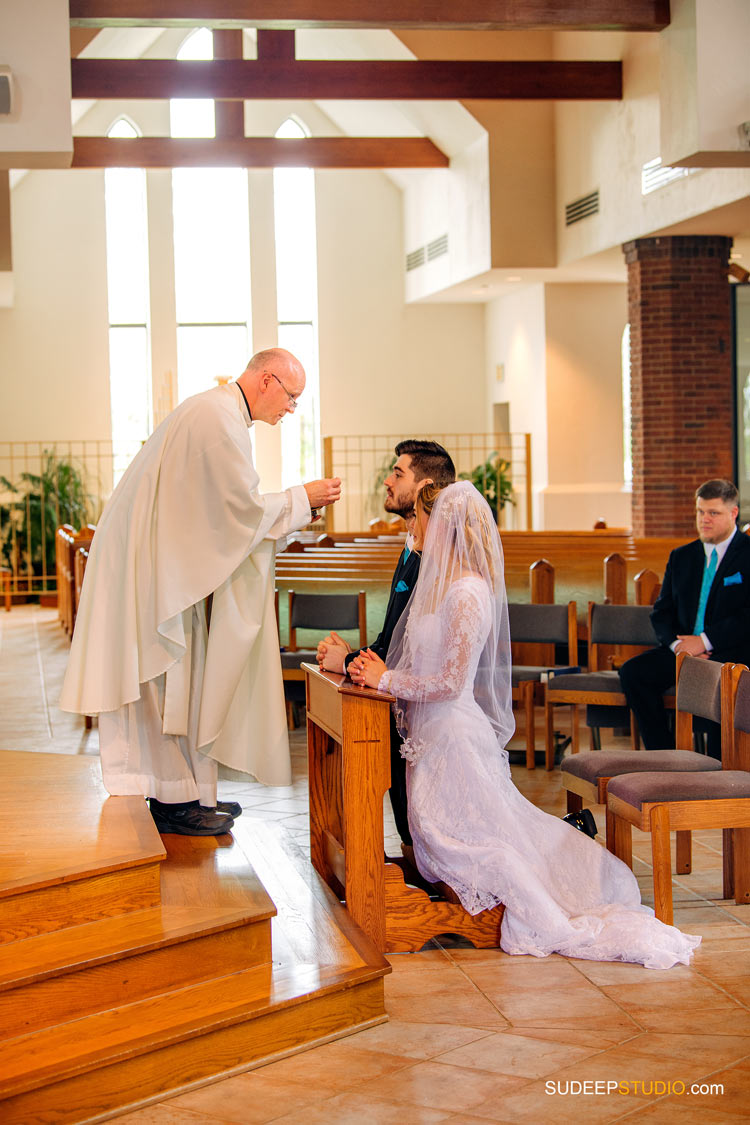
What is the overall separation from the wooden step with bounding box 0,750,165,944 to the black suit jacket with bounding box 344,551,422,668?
0.88m

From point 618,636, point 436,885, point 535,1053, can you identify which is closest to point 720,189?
point 618,636

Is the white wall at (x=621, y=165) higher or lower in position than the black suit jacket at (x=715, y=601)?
higher

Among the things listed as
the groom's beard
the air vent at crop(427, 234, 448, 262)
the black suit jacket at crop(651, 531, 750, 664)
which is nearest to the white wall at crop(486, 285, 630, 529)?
the air vent at crop(427, 234, 448, 262)

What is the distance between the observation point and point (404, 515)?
3.92 meters

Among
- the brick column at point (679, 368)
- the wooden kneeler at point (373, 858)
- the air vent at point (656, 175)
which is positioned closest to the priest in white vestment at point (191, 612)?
the wooden kneeler at point (373, 858)

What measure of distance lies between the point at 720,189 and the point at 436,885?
6923 millimetres

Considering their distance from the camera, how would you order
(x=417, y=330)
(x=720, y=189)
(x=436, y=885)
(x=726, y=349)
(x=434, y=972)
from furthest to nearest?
(x=417, y=330)
(x=726, y=349)
(x=720, y=189)
(x=436, y=885)
(x=434, y=972)

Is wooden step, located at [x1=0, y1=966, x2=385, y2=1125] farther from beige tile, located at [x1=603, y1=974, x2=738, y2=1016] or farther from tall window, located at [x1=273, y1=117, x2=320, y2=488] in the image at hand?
tall window, located at [x1=273, y1=117, x2=320, y2=488]

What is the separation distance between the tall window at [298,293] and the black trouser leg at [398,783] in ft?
42.7

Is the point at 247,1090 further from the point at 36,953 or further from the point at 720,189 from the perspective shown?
the point at 720,189

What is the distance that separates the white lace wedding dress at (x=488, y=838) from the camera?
3494 millimetres

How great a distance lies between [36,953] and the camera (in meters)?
2.92

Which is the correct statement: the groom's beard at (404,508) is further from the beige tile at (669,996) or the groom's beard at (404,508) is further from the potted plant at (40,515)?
the potted plant at (40,515)

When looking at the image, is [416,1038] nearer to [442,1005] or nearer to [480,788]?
[442,1005]
